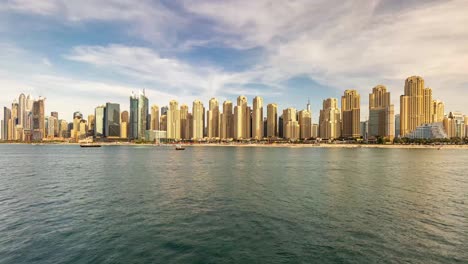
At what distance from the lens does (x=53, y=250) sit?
2359 cm

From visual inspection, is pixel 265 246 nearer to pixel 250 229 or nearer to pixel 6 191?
pixel 250 229

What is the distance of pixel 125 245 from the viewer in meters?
24.8

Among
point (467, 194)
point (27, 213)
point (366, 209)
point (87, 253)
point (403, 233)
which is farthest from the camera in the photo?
point (467, 194)

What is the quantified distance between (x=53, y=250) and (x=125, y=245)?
606cm

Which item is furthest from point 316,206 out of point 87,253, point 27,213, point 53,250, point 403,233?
point 27,213

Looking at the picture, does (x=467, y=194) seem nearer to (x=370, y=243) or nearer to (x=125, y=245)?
(x=370, y=243)

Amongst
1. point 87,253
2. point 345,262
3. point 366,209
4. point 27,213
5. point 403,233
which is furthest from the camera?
point 366,209

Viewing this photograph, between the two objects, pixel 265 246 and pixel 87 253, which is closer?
pixel 87 253

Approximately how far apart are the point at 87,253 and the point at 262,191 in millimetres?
32727

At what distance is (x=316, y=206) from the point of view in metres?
38.8

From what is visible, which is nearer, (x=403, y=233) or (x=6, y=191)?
(x=403, y=233)

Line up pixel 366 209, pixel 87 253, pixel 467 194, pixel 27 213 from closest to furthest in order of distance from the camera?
pixel 87 253 → pixel 27 213 → pixel 366 209 → pixel 467 194

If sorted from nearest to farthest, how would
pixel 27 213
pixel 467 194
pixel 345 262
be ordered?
pixel 345 262
pixel 27 213
pixel 467 194

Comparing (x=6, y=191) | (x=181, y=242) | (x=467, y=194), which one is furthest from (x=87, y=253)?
(x=467, y=194)
